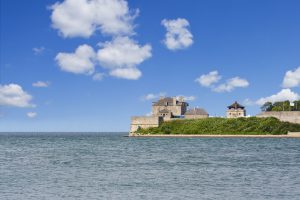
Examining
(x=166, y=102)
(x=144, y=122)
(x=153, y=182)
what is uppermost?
(x=166, y=102)

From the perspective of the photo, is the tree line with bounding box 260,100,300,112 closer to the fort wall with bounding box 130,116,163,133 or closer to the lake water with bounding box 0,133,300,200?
the fort wall with bounding box 130,116,163,133

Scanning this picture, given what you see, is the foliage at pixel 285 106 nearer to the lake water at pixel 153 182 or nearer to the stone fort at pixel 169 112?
the stone fort at pixel 169 112

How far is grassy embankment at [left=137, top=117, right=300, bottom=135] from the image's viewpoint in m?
83.1

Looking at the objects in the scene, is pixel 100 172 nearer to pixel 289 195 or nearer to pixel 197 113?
pixel 289 195

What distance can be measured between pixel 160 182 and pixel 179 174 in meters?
3.28

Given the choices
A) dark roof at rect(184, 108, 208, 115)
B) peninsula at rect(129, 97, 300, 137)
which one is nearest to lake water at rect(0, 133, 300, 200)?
peninsula at rect(129, 97, 300, 137)

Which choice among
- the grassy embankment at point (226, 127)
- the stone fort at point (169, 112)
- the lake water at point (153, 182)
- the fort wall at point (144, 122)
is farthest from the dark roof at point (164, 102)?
the lake water at point (153, 182)

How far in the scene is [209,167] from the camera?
2686 centimetres

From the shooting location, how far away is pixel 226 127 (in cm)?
8888

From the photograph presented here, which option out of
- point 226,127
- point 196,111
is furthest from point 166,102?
point 226,127

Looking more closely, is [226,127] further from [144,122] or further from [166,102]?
[144,122]

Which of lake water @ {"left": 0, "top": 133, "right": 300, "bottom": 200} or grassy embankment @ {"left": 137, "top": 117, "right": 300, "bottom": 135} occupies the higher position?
grassy embankment @ {"left": 137, "top": 117, "right": 300, "bottom": 135}

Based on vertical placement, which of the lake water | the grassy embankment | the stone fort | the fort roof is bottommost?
the lake water

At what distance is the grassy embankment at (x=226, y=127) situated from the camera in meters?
83.1
